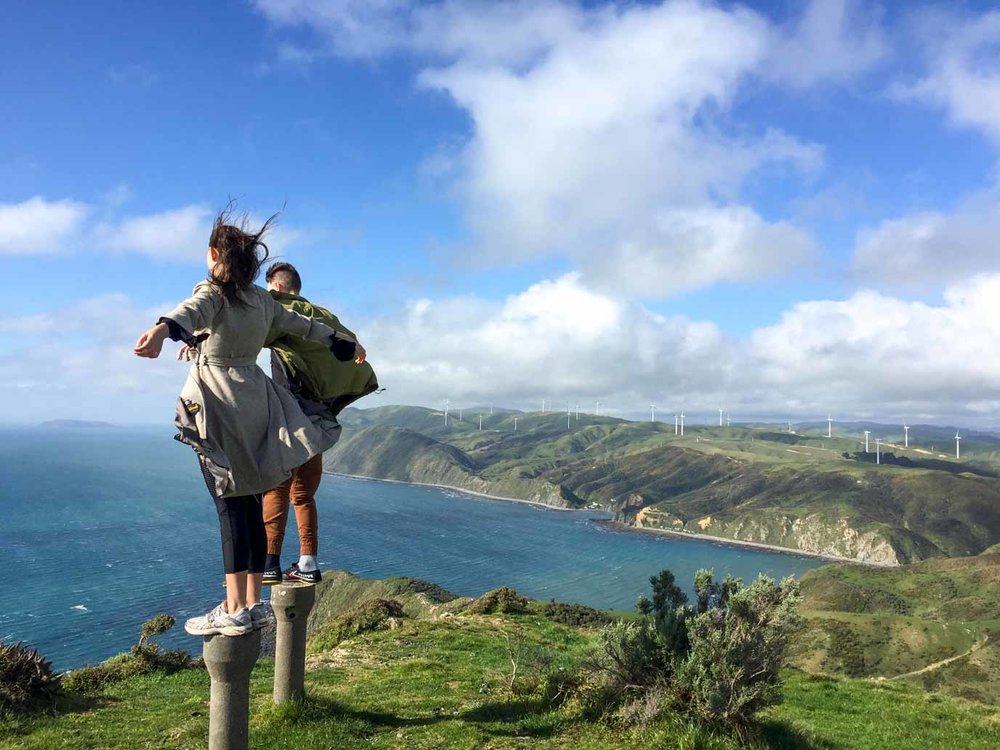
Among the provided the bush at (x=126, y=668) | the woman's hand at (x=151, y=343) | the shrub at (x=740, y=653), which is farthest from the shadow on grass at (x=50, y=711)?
the shrub at (x=740, y=653)

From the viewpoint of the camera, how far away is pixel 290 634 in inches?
258

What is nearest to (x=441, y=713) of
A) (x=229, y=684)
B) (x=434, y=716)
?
(x=434, y=716)

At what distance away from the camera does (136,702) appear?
8727 mm

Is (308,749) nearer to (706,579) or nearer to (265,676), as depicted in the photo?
(706,579)

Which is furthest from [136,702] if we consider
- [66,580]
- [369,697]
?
[66,580]

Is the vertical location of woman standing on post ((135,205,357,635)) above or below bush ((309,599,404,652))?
above

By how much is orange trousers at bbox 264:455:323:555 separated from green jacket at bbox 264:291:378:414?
25.9 inches

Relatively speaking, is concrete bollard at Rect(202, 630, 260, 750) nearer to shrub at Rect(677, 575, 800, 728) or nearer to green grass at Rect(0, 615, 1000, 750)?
green grass at Rect(0, 615, 1000, 750)

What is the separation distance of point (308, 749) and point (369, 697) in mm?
2623

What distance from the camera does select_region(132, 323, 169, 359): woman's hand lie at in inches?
136

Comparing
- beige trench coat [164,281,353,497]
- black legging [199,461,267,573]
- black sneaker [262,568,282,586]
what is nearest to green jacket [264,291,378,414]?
beige trench coat [164,281,353,497]

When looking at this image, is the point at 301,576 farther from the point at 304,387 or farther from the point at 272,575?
the point at 304,387

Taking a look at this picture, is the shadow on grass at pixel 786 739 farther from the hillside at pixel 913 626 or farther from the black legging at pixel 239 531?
the hillside at pixel 913 626

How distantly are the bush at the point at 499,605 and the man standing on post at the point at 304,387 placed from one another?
49.5ft
